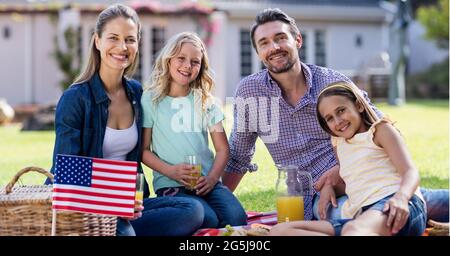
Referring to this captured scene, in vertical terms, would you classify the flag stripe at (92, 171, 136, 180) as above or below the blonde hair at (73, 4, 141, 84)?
below

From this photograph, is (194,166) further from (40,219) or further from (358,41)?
(358,41)

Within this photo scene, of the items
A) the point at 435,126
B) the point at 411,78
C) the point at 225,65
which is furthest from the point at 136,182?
the point at 411,78

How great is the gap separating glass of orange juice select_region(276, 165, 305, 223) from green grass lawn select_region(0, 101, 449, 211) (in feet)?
2.06

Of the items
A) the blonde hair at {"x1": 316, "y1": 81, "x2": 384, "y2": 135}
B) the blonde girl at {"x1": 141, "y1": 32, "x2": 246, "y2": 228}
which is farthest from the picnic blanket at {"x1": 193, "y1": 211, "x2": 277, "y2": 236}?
the blonde hair at {"x1": 316, "y1": 81, "x2": 384, "y2": 135}

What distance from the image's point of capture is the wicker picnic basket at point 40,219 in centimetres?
329

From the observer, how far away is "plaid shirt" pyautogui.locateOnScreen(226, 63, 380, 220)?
421 centimetres

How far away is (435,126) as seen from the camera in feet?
36.2

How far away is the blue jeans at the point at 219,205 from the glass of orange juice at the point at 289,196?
0.30 meters

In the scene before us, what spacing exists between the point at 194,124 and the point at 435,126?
7.55 metres

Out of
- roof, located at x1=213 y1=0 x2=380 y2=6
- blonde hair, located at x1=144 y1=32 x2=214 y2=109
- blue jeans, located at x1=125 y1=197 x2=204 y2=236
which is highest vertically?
roof, located at x1=213 y1=0 x2=380 y2=6

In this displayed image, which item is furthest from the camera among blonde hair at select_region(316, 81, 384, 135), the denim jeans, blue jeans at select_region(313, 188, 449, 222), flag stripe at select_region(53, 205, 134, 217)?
blue jeans at select_region(313, 188, 449, 222)

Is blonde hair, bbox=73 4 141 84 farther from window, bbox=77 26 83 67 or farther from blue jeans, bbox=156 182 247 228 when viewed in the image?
window, bbox=77 26 83 67

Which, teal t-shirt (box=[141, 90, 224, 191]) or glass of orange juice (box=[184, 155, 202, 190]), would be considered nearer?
glass of orange juice (box=[184, 155, 202, 190])
